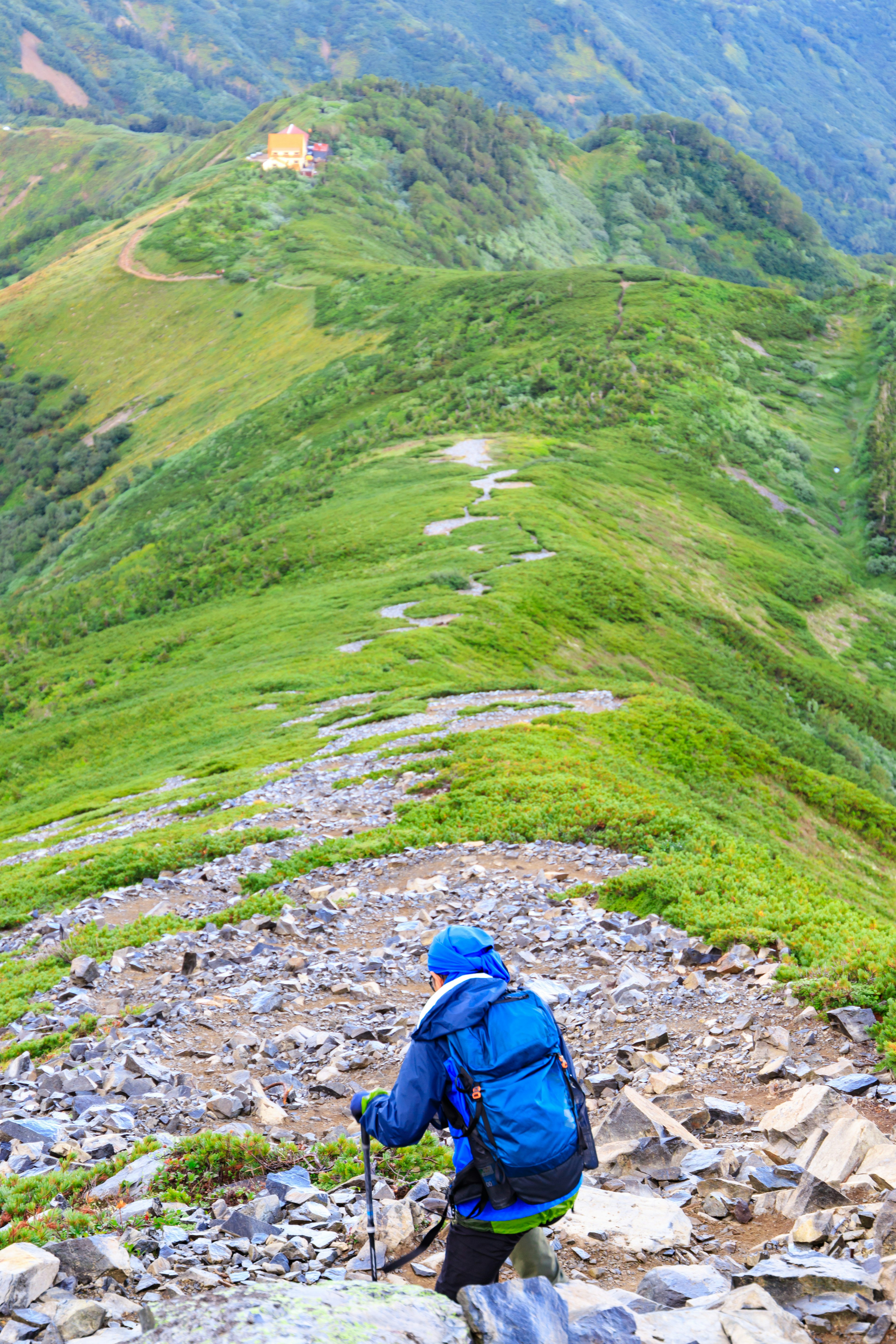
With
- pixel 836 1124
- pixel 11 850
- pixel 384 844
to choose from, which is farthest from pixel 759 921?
pixel 11 850

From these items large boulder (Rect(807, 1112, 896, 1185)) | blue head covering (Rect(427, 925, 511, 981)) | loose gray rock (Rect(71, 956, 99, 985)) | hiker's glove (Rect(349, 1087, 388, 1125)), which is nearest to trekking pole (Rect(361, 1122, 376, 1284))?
hiker's glove (Rect(349, 1087, 388, 1125))

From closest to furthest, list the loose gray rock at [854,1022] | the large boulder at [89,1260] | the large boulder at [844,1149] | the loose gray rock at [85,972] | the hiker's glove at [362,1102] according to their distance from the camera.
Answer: the hiker's glove at [362,1102]
the large boulder at [89,1260]
the large boulder at [844,1149]
the loose gray rock at [854,1022]
the loose gray rock at [85,972]

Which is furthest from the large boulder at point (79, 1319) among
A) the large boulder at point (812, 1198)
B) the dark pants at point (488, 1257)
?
the large boulder at point (812, 1198)

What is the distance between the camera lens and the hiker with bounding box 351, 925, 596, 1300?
5.88 metres

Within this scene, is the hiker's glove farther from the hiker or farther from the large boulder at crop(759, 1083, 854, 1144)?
the large boulder at crop(759, 1083, 854, 1144)

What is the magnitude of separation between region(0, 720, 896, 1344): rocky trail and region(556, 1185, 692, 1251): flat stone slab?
0.8 inches

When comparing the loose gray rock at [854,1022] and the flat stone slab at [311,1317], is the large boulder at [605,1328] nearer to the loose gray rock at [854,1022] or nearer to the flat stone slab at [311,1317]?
the flat stone slab at [311,1317]

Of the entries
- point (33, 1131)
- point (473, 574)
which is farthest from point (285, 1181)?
point (473, 574)

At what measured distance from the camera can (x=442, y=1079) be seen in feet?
20.1

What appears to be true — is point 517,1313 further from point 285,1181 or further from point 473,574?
point 473,574

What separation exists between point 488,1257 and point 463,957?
1.89 m

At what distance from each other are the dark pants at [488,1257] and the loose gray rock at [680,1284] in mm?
1154

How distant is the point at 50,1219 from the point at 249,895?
12.6 metres

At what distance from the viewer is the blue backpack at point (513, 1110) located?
19.2 feet
